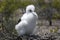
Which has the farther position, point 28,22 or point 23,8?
point 23,8

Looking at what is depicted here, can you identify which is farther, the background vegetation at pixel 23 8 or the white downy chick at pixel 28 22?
the background vegetation at pixel 23 8

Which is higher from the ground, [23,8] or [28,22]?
[28,22]

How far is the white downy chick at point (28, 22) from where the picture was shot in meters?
5.70

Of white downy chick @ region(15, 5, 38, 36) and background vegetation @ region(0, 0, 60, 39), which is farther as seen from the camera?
background vegetation @ region(0, 0, 60, 39)

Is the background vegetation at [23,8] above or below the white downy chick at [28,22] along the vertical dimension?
below

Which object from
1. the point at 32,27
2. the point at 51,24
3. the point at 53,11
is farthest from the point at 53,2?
the point at 32,27

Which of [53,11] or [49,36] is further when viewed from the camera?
[53,11]

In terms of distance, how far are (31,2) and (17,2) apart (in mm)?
1083

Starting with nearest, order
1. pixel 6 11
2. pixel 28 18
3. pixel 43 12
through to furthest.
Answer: pixel 28 18 → pixel 6 11 → pixel 43 12

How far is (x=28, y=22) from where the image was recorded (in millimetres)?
5758

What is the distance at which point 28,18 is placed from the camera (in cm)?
571

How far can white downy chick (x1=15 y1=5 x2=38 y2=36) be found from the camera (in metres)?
5.70

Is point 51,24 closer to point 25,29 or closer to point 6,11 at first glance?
point 6,11

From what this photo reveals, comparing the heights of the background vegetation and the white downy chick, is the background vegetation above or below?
below
